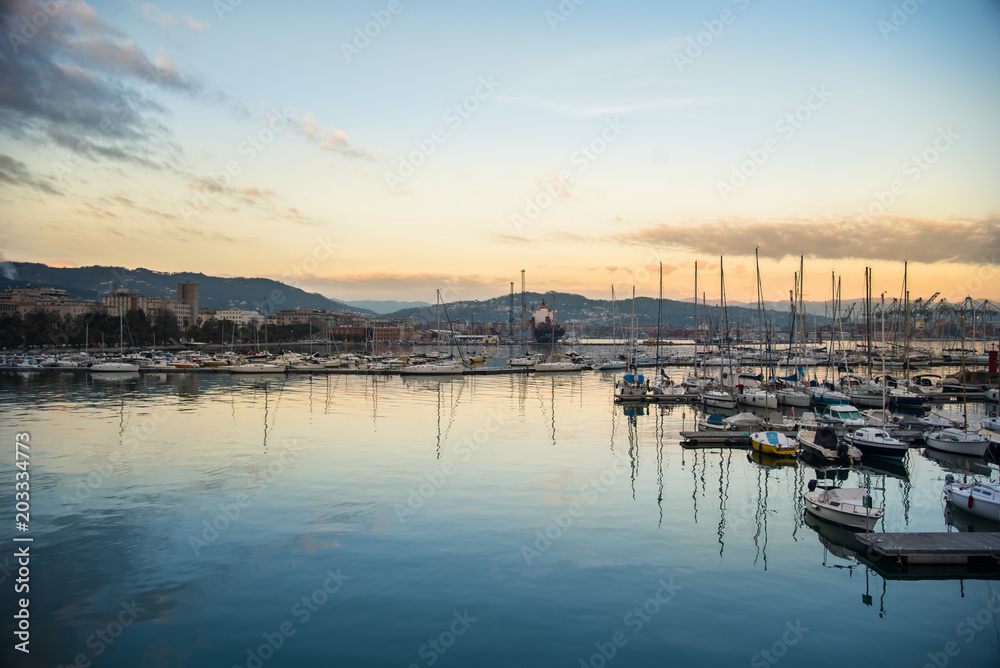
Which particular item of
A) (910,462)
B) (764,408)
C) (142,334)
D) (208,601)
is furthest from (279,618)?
(142,334)

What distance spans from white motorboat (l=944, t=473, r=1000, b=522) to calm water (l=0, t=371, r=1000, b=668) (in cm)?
96

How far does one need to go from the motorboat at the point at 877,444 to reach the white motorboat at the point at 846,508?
1118 centimetres

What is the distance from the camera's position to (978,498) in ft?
65.0

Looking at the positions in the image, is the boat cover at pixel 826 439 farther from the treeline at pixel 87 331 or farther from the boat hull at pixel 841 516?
the treeline at pixel 87 331

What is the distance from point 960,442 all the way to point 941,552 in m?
17.6

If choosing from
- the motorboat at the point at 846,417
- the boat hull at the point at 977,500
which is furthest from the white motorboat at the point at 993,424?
the boat hull at the point at 977,500

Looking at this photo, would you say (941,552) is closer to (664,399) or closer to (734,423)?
(734,423)

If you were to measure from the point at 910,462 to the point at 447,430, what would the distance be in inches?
962

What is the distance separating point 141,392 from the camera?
5647cm

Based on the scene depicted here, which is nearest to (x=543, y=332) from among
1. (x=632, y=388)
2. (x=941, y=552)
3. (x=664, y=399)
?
(x=632, y=388)

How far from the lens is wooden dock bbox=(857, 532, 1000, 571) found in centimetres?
1580

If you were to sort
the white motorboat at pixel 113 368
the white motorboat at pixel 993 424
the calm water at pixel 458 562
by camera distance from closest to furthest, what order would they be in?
the calm water at pixel 458 562 → the white motorboat at pixel 993 424 → the white motorboat at pixel 113 368

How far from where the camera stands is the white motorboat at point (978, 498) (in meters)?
19.4

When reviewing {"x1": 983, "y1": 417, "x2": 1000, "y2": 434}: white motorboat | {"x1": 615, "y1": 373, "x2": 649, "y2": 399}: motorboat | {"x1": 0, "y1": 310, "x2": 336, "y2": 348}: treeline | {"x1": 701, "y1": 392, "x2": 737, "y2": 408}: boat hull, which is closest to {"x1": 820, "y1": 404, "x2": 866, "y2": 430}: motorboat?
{"x1": 983, "y1": 417, "x2": 1000, "y2": 434}: white motorboat
